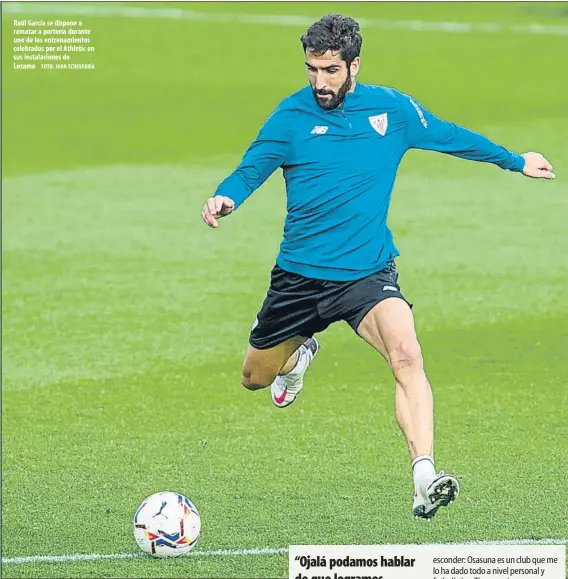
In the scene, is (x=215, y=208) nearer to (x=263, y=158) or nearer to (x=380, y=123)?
(x=263, y=158)

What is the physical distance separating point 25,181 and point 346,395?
9798 millimetres

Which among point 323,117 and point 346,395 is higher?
point 323,117

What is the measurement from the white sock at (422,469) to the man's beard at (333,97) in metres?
2.13

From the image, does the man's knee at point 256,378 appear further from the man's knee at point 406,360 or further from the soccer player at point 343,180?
the man's knee at point 406,360

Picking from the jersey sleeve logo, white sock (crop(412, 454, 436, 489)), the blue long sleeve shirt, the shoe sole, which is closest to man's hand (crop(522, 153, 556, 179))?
the jersey sleeve logo

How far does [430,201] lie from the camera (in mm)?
18406

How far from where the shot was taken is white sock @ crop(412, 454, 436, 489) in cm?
753

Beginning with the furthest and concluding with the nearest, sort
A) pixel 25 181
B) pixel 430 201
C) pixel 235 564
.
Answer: pixel 25 181 < pixel 430 201 < pixel 235 564

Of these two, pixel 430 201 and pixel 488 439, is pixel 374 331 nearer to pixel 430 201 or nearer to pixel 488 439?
pixel 488 439

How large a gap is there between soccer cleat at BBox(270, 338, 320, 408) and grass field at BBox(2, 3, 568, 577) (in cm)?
29

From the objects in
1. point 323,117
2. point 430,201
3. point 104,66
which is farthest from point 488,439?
point 104,66

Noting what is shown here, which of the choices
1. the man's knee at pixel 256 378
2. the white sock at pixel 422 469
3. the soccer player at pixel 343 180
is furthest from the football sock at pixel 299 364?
the white sock at pixel 422 469

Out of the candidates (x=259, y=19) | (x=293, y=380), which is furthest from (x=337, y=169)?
(x=259, y=19)

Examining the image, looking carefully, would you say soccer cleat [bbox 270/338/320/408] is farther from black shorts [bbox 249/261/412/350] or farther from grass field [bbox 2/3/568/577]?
black shorts [bbox 249/261/412/350]
